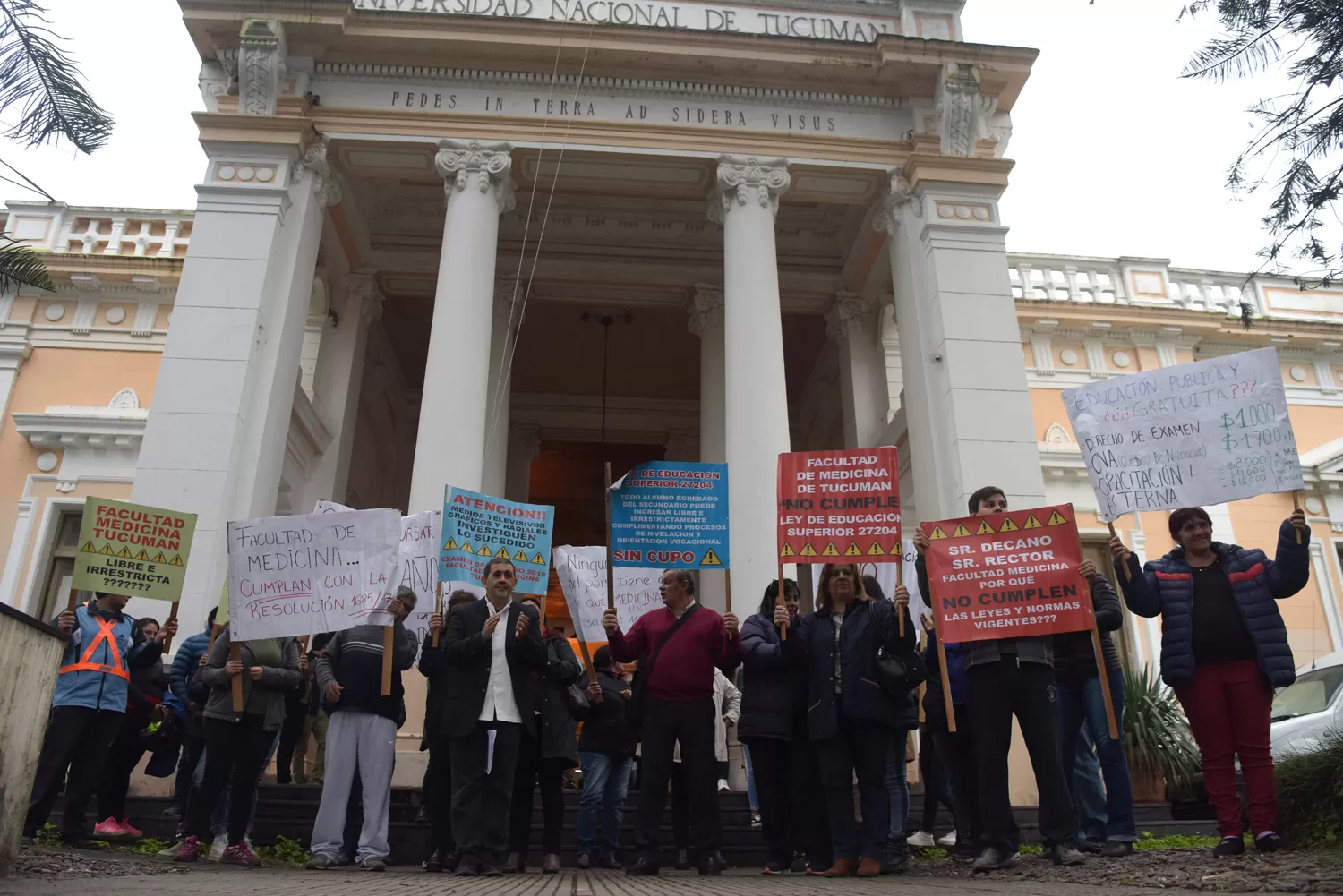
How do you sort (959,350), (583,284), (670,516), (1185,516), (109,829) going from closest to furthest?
1. (1185,516)
2. (109,829)
3. (670,516)
4. (959,350)
5. (583,284)

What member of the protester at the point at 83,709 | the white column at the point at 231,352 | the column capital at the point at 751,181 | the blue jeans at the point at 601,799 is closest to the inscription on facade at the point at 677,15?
the column capital at the point at 751,181

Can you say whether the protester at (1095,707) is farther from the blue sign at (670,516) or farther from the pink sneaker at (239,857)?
the pink sneaker at (239,857)

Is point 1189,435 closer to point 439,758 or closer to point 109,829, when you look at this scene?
point 439,758

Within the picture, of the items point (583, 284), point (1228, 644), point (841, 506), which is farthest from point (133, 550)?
point (583, 284)

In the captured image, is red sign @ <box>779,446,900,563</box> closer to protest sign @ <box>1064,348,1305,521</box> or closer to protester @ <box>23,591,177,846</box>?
protest sign @ <box>1064,348,1305,521</box>

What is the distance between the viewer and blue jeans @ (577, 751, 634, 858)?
6.72 m

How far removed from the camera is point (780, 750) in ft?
20.0

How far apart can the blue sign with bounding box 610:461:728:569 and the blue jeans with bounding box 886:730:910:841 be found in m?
2.32

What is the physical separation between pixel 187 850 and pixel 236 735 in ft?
2.36

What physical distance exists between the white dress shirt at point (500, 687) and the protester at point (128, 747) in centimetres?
309

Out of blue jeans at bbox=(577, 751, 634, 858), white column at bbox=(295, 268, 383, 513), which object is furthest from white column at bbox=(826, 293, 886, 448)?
blue jeans at bbox=(577, 751, 634, 858)

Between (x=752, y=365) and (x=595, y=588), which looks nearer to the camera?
(x=595, y=588)

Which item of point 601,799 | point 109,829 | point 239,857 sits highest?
point 601,799

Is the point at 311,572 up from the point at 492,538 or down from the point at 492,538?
down
